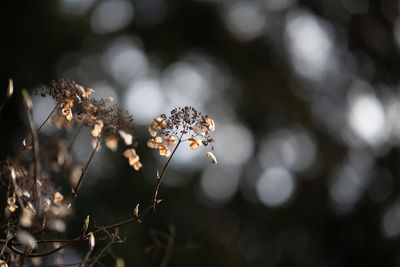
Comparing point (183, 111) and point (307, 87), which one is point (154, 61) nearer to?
point (307, 87)

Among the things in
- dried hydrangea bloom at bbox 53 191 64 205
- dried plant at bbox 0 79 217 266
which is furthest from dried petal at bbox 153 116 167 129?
dried hydrangea bloom at bbox 53 191 64 205

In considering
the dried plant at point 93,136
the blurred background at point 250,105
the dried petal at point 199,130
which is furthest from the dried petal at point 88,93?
the blurred background at point 250,105

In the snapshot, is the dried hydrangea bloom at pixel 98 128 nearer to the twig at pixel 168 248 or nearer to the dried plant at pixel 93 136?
Result: the dried plant at pixel 93 136

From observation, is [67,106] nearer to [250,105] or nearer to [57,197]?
[57,197]

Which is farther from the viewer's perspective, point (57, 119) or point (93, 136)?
point (57, 119)

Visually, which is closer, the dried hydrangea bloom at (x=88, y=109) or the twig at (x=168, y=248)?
the dried hydrangea bloom at (x=88, y=109)

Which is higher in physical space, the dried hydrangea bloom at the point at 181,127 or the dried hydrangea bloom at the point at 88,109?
the dried hydrangea bloom at the point at 88,109

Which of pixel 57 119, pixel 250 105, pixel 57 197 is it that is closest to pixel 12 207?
pixel 57 197

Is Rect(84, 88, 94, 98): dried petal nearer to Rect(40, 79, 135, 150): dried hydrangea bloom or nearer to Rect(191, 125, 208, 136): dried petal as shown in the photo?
Rect(40, 79, 135, 150): dried hydrangea bloom

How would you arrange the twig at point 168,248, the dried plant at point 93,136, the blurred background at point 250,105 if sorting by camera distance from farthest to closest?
the blurred background at point 250,105 < the twig at point 168,248 < the dried plant at point 93,136
